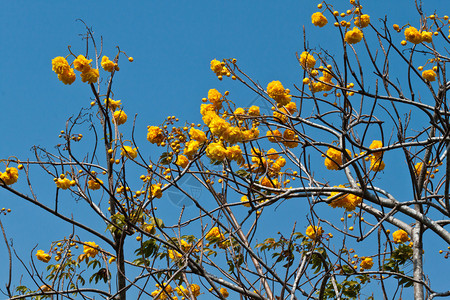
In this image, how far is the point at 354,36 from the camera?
3711 mm

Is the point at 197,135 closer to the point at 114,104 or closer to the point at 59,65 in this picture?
the point at 114,104

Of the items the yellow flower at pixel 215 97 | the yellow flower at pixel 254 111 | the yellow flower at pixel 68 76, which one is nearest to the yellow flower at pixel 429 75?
the yellow flower at pixel 254 111

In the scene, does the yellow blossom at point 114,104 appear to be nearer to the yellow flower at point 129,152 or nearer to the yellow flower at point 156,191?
the yellow flower at point 129,152

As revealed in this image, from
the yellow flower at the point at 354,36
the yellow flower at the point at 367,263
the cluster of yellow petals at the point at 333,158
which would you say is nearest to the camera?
the yellow flower at the point at 354,36

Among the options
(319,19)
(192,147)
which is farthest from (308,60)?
(192,147)

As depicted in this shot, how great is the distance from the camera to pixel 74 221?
3.53 metres

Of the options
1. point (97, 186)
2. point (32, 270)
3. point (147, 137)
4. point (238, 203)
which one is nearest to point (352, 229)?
point (238, 203)

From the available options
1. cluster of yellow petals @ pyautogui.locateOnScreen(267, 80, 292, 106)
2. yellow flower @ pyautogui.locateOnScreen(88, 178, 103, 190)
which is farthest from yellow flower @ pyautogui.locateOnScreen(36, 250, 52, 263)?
cluster of yellow petals @ pyautogui.locateOnScreen(267, 80, 292, 106)

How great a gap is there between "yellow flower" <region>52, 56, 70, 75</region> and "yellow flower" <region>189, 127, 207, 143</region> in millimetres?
943

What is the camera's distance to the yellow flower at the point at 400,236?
4.72m

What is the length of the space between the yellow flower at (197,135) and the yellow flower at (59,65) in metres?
0.94

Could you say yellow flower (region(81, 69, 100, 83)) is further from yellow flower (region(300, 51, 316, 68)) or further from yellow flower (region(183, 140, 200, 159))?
yellow flower (region(300, 51, 316, 68))

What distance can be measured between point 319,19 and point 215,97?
3.30 ft

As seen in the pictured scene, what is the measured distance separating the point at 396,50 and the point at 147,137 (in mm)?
1970
